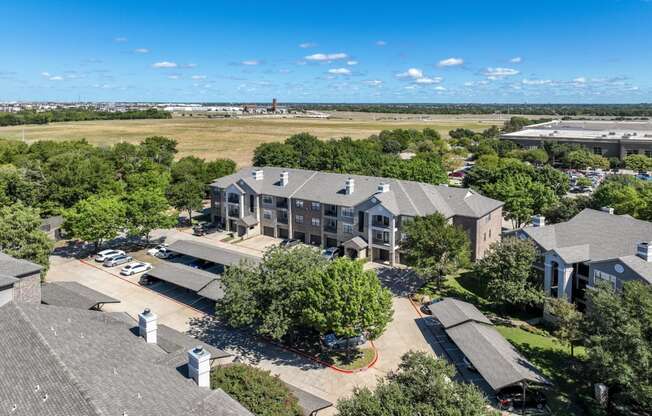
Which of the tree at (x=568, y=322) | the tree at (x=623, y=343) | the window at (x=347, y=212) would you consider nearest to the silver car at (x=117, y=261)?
the window at (x=347, y=212)

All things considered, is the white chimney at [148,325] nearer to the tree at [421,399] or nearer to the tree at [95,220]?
the tree at [421,399]

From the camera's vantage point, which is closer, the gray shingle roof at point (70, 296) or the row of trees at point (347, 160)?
the gray shingle roof at point (70, 296)

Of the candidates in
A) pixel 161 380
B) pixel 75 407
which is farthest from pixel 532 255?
pixel 75 407

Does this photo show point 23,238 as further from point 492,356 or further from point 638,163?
point 638,163

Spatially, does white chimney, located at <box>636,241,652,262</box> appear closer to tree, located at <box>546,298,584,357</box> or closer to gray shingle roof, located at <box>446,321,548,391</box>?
tree, located at <box>546,298,584,357</box>

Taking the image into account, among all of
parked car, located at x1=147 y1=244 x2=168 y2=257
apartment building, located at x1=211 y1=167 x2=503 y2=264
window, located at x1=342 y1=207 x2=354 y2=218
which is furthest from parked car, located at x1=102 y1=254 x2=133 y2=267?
window, located at x1=342 y1=207 x2=354 y2=218
